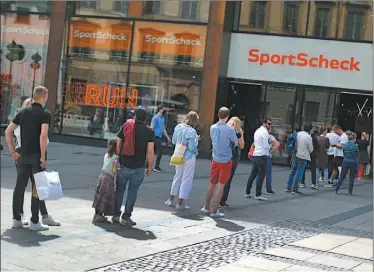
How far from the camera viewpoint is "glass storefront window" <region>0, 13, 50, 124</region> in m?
22.0

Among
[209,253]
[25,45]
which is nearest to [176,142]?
[209,253]

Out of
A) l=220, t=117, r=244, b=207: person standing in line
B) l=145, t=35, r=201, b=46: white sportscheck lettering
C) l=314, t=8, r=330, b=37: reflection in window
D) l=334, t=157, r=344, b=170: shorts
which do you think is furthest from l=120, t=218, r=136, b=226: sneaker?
l=314, t=8, r=330, b=37: reflection in window

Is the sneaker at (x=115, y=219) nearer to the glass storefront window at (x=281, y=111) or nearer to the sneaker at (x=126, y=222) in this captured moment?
the sneaker at (x=126, y=222)

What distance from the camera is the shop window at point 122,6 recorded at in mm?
21203

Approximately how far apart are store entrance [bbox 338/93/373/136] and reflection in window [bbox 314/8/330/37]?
2.18 meters

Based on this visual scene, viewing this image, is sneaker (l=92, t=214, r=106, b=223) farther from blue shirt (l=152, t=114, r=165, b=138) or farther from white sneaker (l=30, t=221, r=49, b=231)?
blue shirt (l=152, t=114, r=165, b=138)

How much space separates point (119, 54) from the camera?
2136 cm

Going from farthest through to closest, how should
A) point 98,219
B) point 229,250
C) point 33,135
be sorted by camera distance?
point 98,219 → point 229,250 → point 33,135

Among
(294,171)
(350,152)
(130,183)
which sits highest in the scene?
(350,152)

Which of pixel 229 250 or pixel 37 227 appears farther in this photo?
pixel 229 250

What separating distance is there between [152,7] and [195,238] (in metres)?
14.6

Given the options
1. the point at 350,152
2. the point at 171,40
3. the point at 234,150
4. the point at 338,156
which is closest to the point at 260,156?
the point at 234,150

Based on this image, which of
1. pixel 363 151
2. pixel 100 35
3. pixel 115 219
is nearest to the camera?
pixel 115 219

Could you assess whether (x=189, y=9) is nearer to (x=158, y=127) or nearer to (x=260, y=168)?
(x=158, y=127)
